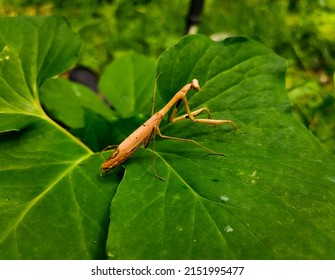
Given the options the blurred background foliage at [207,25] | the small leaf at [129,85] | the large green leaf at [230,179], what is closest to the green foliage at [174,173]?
the large green leaf at [230,179]

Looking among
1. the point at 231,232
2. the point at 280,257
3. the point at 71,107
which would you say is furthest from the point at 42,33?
the point at 280,257

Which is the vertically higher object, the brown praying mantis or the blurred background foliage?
the brown praying mantis

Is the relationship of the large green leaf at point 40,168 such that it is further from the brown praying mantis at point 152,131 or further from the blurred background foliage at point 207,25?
the blurred background foliage at point 207,25

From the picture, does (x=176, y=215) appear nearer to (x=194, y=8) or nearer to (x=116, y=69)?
(x=116, y=69)

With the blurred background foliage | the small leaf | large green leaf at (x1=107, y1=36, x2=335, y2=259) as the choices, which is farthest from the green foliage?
the blurred background foliage

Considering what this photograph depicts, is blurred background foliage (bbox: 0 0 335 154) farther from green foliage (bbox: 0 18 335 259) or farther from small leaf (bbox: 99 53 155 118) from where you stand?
green foliage (bbox: 0 18 335 259)

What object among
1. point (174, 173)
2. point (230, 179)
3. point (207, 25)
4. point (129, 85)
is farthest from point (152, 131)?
point (207, 25)
